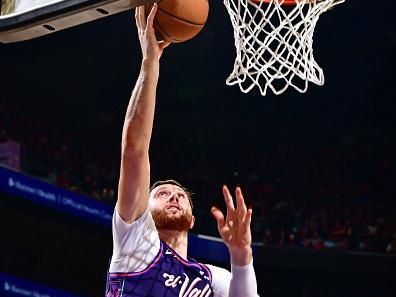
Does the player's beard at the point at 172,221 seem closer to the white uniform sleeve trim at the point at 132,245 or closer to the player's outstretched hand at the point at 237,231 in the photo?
the white uniform sleeve trim at the point at 132,245

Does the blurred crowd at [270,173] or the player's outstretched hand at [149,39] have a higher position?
the player's outstretched hand at [149,39]

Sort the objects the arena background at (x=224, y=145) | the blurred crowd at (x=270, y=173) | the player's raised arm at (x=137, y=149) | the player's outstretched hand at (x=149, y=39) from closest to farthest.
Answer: the player's raised arm at (x=137, y=149) < the player's outstretched hand at (x=149, y=39) < the arena background at (x=224, y=145) < the blurred crowd at (x=270, y=173)

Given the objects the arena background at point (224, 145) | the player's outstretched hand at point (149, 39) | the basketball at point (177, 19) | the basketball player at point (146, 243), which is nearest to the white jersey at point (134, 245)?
the basketball player at point (146, 243)

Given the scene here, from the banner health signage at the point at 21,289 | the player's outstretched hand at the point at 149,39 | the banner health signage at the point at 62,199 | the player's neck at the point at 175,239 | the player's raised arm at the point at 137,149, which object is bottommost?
the banner health signage at the point at 21,289

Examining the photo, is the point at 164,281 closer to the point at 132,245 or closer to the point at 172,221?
the point at 132,245

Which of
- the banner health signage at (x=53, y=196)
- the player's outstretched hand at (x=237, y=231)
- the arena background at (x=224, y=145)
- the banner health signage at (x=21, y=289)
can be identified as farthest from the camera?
the arena background at (x=224, y=145)

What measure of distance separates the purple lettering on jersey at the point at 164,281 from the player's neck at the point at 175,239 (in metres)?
0.08

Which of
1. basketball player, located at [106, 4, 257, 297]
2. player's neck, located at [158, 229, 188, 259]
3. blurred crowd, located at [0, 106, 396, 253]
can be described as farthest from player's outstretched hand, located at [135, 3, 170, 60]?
blurred crowd, located at [0, 106, 396, 253]

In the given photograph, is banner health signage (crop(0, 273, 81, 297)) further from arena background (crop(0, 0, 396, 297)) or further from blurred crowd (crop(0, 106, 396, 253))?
blurred crowd (crop(0, 106, 396, 253))

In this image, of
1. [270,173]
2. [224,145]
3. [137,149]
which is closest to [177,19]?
[137,149]

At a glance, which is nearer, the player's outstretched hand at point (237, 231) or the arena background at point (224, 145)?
the player's outstretched hand at point (237, 231)

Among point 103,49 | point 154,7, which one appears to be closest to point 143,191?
point 154,7

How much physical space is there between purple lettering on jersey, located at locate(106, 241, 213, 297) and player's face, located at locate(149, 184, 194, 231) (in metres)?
0.11

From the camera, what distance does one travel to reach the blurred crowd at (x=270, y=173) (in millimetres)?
9641
